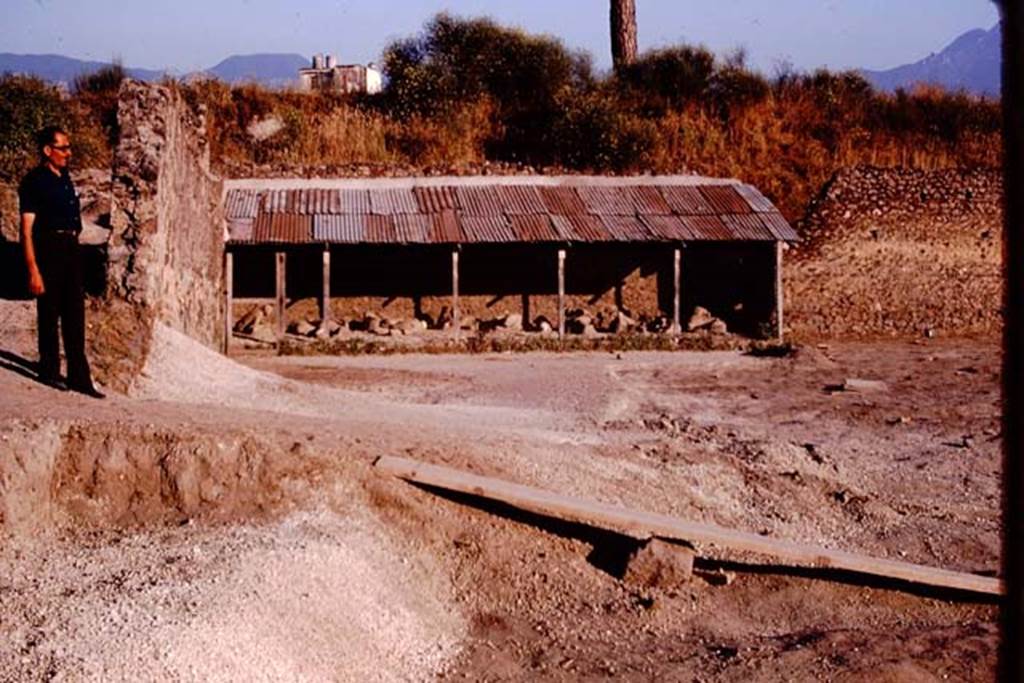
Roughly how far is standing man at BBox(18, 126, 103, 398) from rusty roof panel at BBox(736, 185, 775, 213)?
17.0 meters

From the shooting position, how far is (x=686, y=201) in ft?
77.8

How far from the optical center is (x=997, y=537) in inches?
355

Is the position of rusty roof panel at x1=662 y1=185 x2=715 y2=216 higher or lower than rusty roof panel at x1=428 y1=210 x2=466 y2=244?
higher

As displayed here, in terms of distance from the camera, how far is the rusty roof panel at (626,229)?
72.3 feet

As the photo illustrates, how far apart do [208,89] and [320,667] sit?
88.6 ft

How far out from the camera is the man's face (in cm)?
836

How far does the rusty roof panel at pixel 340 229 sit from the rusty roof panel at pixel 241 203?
126cm

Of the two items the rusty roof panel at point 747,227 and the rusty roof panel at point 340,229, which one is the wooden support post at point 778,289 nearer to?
the rusty roof panel at point 747,227

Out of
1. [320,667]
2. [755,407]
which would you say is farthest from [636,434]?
[320,667]

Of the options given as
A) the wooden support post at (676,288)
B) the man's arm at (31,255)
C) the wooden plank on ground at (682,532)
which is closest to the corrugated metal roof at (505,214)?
the wooden support post at (676,288)

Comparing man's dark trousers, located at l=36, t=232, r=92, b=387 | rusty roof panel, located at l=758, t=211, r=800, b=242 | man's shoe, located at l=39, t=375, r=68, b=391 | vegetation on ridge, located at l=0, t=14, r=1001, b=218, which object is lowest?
man's shoe, located at l=39, t=375, r=68, b=391

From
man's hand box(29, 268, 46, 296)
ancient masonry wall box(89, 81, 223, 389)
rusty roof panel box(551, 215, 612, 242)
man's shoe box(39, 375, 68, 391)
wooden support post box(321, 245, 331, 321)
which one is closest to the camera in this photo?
man's hand box(29, 268, 46, 296)

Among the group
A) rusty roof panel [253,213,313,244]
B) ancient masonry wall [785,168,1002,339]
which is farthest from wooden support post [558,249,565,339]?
ancient masonry wall [785,168,1002,339]

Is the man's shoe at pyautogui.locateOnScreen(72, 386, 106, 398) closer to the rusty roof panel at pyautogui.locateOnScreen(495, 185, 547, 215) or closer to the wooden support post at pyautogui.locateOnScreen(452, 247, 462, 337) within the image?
the wooden support post at pyautogui.locateOnScreen(452, 247, 462, 337)
